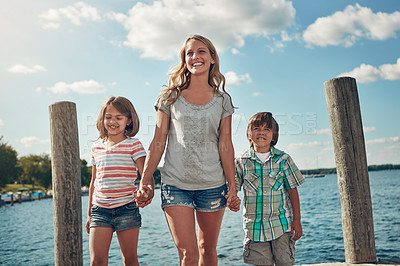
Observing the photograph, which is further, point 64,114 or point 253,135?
point 64,114

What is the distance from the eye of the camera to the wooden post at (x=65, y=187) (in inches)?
193

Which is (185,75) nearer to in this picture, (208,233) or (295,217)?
(208,233)

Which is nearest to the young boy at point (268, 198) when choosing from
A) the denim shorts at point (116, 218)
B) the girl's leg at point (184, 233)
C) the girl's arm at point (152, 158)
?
the girl's leg at point (184, 233)

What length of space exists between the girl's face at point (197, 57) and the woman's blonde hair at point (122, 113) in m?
0.83

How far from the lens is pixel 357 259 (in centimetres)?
482

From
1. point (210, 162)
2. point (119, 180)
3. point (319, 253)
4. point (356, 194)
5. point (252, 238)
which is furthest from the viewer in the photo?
point (319, 253)

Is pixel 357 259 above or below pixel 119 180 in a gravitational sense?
below

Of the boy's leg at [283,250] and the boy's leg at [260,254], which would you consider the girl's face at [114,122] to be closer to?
the boy's leg at [260,254]

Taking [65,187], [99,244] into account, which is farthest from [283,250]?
[65,187]

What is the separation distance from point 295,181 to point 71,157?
333 cm

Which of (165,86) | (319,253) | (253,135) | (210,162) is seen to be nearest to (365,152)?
(253,135)

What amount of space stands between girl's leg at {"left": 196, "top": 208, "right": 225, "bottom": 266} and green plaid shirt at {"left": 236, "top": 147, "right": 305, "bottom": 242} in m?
0.59

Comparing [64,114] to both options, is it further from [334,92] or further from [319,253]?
[319,253]

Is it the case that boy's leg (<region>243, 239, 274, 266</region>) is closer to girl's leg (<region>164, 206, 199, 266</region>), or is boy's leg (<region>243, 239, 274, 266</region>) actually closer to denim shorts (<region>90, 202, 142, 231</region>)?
girl's leg (<region>164, 206, 199, 266</region>)
